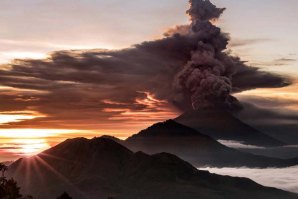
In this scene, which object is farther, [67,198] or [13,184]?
[67,198]

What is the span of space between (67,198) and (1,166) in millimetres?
34363

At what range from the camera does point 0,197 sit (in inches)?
3531

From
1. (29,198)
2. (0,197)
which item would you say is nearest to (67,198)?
(29,198)

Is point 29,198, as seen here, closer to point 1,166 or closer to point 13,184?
point 13,184

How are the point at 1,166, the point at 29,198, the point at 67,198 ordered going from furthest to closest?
1. the point at 67,198
2. the point at 29,198
3. the point at 1,166

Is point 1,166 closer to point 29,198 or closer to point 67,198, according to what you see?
point 29,198

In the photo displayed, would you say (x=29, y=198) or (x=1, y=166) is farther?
(x=29, y=198)

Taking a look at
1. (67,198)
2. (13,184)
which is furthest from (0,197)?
(67,198)

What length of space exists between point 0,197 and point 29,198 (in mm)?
7625

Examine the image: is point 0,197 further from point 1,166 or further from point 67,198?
point 67,198

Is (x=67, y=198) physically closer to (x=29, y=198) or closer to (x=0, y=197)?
(x=29, y=198)

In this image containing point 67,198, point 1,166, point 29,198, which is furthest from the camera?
point 67,198

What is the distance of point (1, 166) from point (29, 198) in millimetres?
11768

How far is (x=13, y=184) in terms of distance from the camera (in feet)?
301
